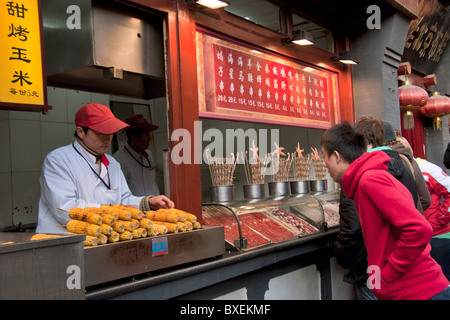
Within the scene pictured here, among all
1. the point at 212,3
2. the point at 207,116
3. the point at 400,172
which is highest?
the point at 212,3

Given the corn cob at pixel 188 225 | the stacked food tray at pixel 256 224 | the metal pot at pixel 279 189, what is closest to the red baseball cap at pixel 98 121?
the corn cob at pixel 188 225

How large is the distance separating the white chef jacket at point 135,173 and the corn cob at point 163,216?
1.78 m

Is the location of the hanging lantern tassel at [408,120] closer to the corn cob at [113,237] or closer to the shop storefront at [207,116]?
the shop storefront at [207,116]

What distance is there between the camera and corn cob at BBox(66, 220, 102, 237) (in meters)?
2.33

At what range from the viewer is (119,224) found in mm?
2477

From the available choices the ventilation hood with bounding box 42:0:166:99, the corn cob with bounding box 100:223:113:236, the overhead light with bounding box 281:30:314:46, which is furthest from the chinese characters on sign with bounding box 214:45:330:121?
the corn cob with bounding box 100:223:113:236

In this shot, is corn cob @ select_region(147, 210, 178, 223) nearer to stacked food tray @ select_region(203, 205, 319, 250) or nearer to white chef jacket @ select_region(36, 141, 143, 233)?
white chef jacket @ select_region(36, 141, 143, 233)

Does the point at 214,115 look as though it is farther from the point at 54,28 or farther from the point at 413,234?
the point at 413,234

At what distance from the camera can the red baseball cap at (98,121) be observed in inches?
117

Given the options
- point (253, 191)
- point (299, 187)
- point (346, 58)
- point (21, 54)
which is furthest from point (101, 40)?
point (346, 58)

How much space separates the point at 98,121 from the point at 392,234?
6.52ft

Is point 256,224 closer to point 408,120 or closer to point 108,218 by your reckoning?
point 108,218

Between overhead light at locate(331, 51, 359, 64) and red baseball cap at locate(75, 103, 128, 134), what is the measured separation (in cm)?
374

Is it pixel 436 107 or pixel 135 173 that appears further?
pixel 436 107
